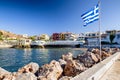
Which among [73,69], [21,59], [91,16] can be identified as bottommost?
[21,59]

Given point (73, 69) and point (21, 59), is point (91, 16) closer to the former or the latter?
point (73, 69)

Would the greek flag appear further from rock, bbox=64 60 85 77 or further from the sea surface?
the sea surface

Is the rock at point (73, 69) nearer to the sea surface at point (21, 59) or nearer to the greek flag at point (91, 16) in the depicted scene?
the greek flag at point (91, 16)

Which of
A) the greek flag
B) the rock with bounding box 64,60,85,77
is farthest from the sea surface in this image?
the greek flag

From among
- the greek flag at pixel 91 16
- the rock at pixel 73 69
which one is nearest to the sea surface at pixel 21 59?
the rock at pixel 73 69

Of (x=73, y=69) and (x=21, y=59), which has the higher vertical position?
(x=73, y=69)

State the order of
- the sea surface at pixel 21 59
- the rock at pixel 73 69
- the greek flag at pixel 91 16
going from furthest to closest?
the sea surface at pixel 21 59, the rock at pixel 73 69, the greek flag at pixel 91 16

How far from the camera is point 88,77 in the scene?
5.13 meters

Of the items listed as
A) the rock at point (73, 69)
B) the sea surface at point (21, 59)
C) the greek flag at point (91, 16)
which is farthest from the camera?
the sea surface at point (21, 59)

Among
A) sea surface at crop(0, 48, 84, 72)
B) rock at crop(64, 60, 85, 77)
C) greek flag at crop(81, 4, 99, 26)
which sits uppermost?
greek flag at crop(81, 4, 99, 26)

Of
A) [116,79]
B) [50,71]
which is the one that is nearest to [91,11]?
Result: [50,71]

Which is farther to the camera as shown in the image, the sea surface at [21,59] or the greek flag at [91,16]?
the sea surface at [21,59]

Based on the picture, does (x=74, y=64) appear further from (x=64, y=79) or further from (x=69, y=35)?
(x=69, y=35)

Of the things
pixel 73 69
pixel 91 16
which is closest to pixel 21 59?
pixel 73 69
